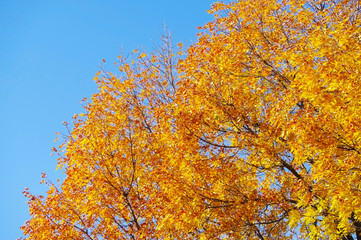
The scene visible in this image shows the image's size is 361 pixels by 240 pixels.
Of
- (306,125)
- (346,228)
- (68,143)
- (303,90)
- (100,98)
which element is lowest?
(346,228)

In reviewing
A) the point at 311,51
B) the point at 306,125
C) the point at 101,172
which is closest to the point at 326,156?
the point at 306,125

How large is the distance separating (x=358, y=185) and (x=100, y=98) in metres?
8.27

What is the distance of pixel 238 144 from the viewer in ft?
27.1

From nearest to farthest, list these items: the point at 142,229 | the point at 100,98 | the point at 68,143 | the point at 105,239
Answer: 1. the point at 142,229
2. the point at 105,239
3. the point at 68,143
4. the point at 100,98

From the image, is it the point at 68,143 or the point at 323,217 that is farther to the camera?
the point at 68,143

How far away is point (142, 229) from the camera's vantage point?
30.2 ft

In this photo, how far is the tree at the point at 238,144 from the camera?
662 centimetres

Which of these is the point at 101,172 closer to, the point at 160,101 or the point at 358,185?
the point at 160,101

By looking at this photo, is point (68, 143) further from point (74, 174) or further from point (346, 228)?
point (346, 228)

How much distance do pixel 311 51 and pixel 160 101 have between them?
23.5 feet

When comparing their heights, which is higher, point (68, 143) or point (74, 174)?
point (68, 143)

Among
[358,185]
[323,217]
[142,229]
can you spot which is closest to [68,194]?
[142,229]

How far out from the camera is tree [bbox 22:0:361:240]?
6617 mm

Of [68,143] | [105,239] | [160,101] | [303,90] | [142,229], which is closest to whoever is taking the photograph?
[303,90]
